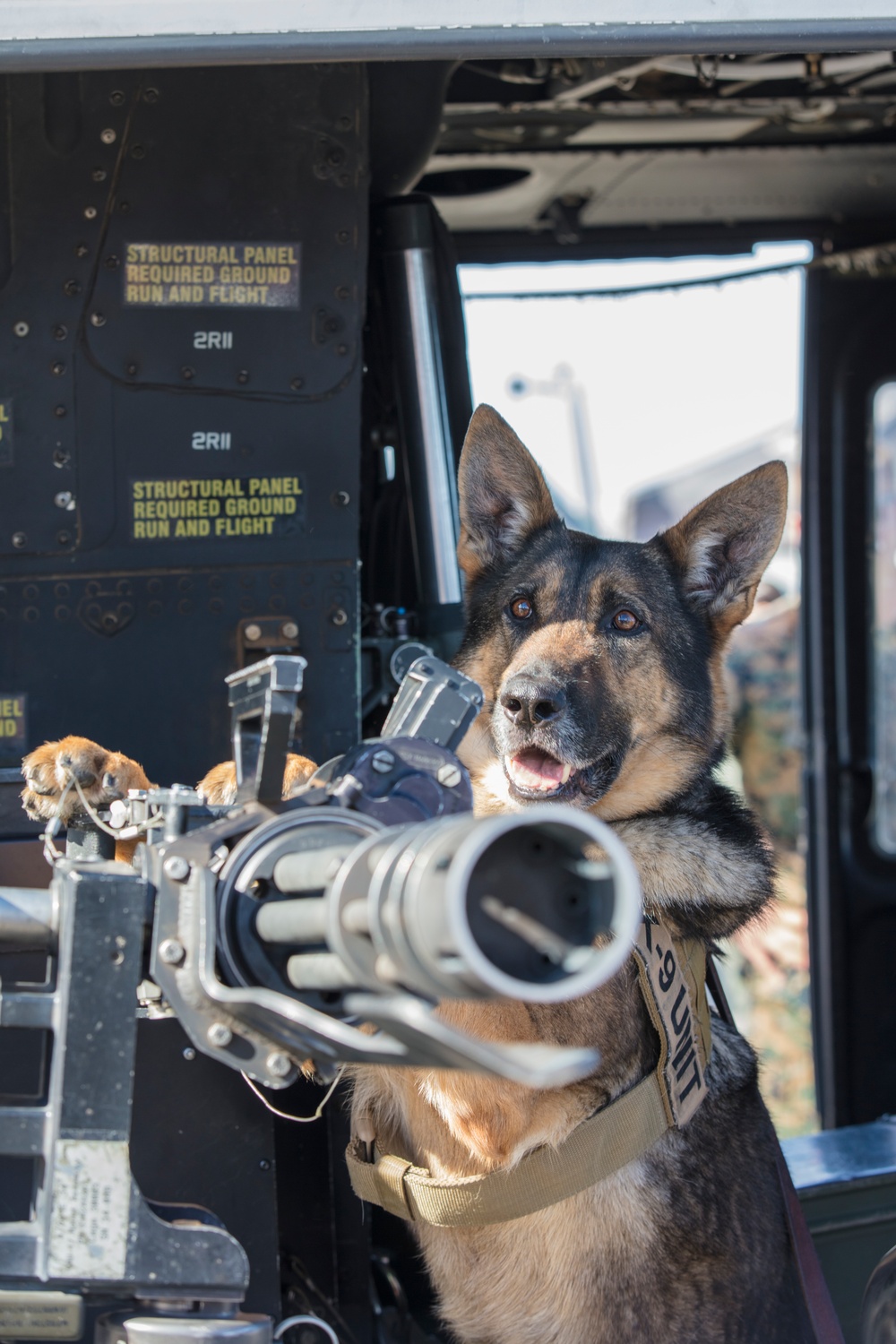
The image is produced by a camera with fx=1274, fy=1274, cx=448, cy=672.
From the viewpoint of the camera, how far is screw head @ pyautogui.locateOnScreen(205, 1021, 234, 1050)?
1.33 m

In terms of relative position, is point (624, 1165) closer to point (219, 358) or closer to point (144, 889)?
point (144, 889)

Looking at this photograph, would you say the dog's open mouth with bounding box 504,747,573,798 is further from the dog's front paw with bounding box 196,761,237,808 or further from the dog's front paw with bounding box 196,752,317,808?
the dog's front paw with bounding box 196,761,237,808

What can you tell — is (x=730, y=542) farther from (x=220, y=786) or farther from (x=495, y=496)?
(x=220, y=786)

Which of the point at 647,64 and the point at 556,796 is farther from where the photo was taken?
the point at 647,64

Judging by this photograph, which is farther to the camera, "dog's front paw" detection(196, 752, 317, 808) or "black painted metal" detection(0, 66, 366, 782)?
"black painted metal" detection(0, 66, 366, 782)

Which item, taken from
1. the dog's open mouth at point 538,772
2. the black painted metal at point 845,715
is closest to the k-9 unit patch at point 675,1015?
the dog's open mouth at point 538,772

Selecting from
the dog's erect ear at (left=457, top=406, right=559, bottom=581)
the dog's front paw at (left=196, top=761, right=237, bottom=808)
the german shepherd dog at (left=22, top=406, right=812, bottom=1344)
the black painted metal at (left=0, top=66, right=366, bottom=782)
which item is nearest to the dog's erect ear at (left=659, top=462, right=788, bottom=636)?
the german shepherd dog at (left=22, top=406, right=812, bottom=1344)

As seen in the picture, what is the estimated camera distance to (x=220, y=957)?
1304 mm

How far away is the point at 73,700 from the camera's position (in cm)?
257

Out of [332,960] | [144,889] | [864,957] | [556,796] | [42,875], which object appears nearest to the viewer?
[332,960]

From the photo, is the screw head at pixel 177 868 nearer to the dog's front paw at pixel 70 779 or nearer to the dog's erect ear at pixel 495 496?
the dog's front paw at pixel 70 779

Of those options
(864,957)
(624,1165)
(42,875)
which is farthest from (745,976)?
(42,875)

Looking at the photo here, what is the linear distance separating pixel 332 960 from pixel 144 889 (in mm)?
271

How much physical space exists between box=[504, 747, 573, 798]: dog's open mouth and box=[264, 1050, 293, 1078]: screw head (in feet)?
3.75
